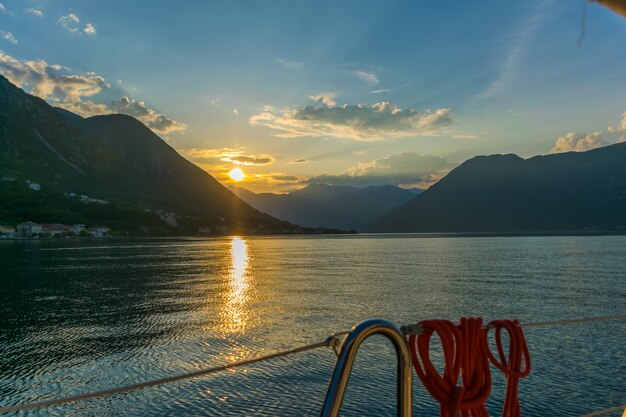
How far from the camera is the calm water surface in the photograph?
2034cm

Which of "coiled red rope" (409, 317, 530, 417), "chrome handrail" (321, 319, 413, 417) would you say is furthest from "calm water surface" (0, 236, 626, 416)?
"chrome handrail" (321, 319, 413, 417)

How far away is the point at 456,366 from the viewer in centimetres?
378

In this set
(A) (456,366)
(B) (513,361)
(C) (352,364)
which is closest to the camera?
(C) (352,364)

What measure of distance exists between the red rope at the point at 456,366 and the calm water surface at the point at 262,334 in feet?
53.6

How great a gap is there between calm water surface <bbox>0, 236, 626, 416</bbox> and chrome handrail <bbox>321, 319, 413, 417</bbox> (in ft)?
55.5

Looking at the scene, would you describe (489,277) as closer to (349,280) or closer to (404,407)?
(349,280)

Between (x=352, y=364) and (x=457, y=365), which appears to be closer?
(x=352, y=364)

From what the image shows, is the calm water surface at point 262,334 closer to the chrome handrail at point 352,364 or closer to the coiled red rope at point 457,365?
the coiled red rope at point 457,365

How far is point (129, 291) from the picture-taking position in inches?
2190

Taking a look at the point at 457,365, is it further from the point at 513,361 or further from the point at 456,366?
the point at 513,361

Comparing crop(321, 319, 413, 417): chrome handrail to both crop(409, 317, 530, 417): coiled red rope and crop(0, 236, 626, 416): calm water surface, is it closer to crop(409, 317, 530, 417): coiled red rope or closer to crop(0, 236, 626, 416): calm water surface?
crop(409, 317, 530, 417): coiled red rope

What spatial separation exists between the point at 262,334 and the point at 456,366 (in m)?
30.9

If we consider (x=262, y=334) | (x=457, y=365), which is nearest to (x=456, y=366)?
(x=457, y=365)

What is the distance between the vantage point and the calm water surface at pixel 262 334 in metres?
20.3
